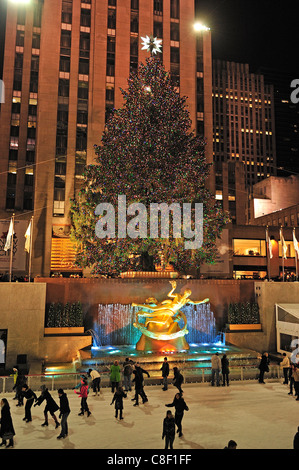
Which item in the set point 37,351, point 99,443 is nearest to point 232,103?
point 37,351

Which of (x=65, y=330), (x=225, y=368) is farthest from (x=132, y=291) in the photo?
(x=225, y=368)

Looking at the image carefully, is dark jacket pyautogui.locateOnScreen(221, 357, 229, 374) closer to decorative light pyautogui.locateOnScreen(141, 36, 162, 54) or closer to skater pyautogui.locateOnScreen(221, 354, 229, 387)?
skater pyautogui.locateOnScreen(221, 354, 229, 387)

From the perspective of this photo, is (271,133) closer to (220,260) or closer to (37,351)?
(220,260)

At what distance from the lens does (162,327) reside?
20.3m

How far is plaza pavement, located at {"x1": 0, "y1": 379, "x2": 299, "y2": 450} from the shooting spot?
958cm

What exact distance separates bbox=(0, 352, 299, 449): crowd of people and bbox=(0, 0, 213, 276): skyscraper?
26.1 meters

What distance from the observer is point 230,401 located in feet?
44.0

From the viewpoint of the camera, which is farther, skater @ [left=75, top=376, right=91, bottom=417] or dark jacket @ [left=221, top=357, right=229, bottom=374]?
dark jacket @ [left=221, top=357, right=229, bottom=374]

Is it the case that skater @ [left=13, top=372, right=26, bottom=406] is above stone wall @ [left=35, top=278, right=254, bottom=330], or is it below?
below

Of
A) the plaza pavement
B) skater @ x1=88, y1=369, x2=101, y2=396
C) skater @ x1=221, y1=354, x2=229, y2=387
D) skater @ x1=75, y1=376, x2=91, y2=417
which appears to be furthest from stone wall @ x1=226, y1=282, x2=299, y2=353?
skater @ x1=75, y1=376, x2=91, y2=417

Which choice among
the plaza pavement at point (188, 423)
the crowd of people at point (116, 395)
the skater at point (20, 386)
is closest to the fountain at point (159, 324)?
the crowd of people at point (116, 395)

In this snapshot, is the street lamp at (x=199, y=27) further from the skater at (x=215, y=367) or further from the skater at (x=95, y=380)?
the skater at (x=95, y=380)

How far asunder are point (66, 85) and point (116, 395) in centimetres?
3853

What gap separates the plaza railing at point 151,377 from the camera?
1378cm
